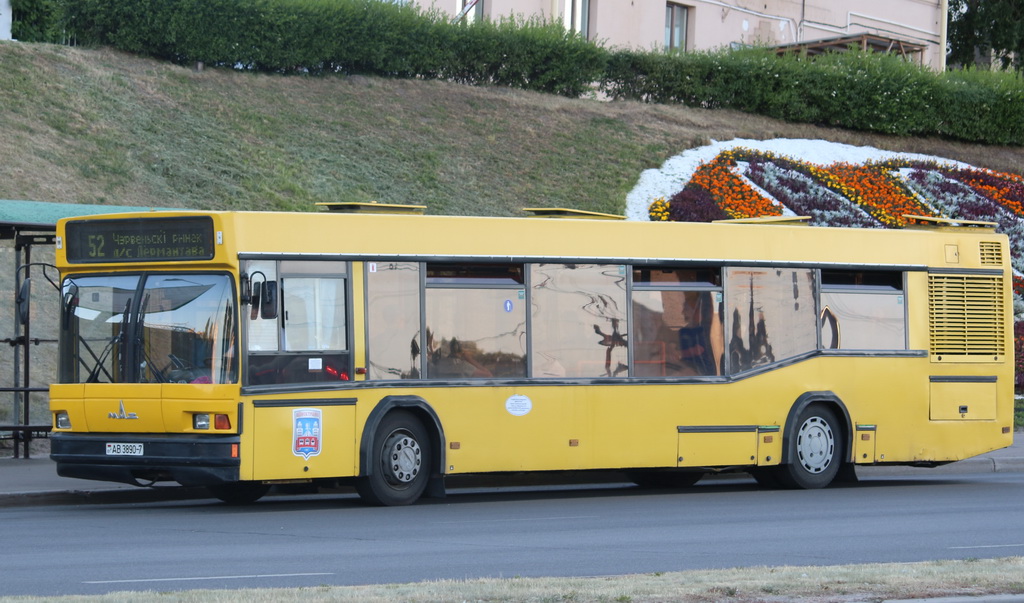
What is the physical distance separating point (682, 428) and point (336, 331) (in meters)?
3.92

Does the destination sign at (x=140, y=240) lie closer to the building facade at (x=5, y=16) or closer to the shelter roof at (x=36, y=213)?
the shelter roof at (x=36, y=213)

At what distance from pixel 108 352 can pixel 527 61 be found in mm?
23127

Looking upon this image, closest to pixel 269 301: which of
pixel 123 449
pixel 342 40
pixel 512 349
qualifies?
pixel 123 449

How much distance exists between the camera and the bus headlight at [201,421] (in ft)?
42.3

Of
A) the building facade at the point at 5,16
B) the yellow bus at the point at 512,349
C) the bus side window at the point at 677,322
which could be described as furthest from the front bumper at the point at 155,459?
the building facade at the point at 5,16

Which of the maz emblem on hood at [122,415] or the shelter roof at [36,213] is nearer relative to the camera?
the maz emblem on hood at [122,415]

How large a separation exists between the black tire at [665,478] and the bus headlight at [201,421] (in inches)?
226

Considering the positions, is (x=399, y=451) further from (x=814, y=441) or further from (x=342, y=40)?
(x=342, y=40)

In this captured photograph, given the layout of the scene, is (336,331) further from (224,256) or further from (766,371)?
(766,371)

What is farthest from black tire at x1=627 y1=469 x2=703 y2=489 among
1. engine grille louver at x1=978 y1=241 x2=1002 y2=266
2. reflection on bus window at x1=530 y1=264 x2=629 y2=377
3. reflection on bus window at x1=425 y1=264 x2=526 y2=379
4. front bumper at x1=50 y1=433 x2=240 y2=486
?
front bumper at x1=50 y1=433 x2=240 y2=486

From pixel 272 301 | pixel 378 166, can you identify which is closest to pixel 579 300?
pixel 272 301

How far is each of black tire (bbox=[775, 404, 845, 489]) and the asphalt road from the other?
0.26 metres

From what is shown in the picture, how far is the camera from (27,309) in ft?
47.4

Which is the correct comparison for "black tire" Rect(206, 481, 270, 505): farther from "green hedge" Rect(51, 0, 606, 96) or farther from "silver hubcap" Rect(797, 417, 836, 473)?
"green hedge" Rect(51, 0, 606, 96)
